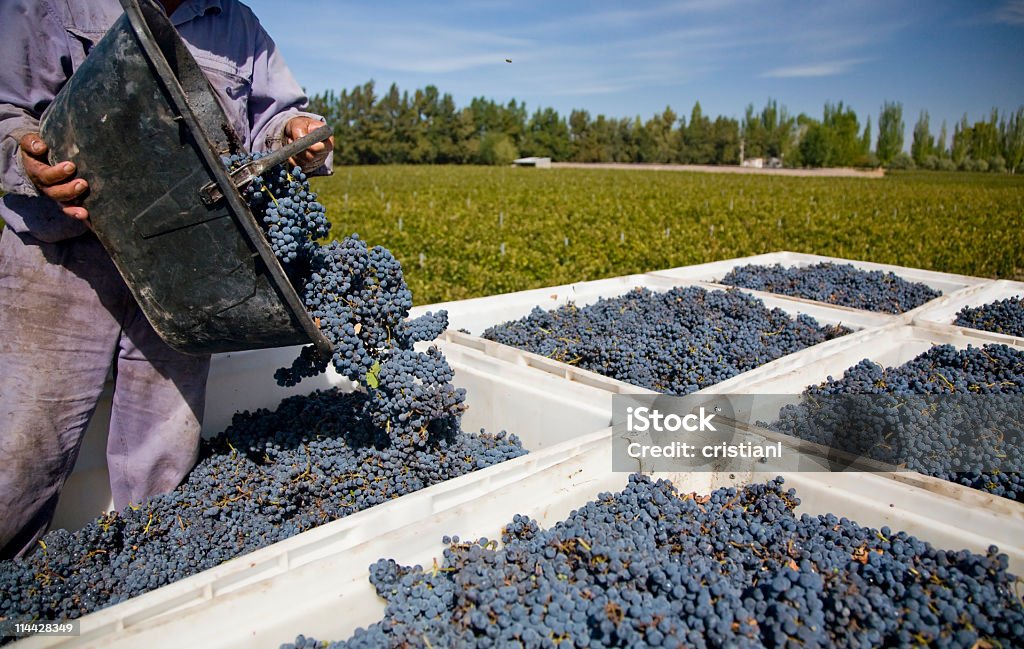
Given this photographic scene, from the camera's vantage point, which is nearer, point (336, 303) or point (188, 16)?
point (336, 303)

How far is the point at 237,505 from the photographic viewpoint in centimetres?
192

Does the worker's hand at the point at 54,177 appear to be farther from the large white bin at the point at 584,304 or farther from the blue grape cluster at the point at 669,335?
the blue grape cluster at the point at 669,335

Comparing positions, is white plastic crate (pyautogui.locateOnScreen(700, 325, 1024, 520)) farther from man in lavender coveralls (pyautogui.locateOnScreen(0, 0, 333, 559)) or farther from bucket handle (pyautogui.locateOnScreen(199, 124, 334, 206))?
man in lavender coveralls (pyautogui.locateOnScreen(0, 0, 333, 559))

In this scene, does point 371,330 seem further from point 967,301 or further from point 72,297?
point 967,301

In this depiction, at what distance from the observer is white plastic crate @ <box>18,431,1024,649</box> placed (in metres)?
1.11

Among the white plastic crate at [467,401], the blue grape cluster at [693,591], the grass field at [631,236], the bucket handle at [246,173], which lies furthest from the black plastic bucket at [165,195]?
the grass field at [631,236]

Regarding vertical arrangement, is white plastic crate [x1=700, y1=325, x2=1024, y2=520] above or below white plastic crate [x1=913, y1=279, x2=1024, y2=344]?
below

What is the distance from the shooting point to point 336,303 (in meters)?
1.75

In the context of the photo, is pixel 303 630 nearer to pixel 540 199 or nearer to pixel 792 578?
pixel 792 578

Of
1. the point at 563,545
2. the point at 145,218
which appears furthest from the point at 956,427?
the point at 145,218

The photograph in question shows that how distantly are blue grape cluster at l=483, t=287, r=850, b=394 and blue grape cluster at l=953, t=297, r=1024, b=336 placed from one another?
86 cm

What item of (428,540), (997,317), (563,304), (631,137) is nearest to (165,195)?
(428,540)

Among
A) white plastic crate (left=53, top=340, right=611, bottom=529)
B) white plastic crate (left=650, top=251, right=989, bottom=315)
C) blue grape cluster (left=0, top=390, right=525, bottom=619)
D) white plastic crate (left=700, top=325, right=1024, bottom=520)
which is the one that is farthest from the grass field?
white plastic crate (left=700, top=325, right=1024, bottom=520)

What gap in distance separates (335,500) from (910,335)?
104 inches
